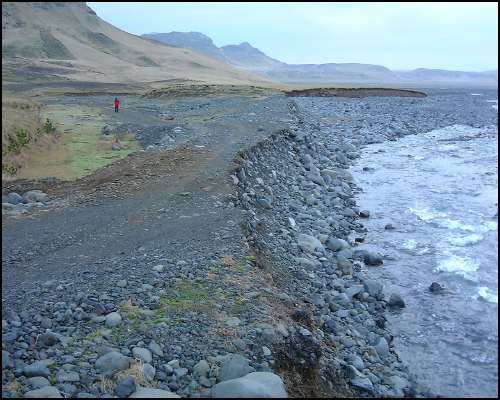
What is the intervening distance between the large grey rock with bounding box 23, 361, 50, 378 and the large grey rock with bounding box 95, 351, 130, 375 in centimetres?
54

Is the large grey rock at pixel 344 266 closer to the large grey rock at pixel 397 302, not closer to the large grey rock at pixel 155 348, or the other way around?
the large grey rock at pixel 397 302

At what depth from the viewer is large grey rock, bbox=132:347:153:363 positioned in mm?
5701

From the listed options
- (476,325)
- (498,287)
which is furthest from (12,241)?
(498,287)

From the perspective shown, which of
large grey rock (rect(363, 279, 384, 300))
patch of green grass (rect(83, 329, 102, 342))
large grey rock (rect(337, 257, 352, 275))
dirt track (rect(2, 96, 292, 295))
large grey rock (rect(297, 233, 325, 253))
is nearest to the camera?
patch of green grass (rect(83, 329, 102, 342))

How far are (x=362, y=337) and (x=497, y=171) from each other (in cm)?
1562

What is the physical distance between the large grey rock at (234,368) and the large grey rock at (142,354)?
0.89 meters

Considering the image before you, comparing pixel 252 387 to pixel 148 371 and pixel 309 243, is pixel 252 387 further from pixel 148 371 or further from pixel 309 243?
pixel 309 243

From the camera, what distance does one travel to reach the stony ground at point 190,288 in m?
5.62

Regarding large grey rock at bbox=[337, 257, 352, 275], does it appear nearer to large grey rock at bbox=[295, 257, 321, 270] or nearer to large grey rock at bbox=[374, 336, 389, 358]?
large grey rock at bbox=[295, 257, 321, 270]

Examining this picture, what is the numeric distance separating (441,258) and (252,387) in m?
7.43

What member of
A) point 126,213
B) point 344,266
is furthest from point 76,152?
point 344,266

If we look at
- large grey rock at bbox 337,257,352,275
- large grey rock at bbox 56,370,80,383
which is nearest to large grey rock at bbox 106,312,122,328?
large grey rock at bbox 56,370,80,383

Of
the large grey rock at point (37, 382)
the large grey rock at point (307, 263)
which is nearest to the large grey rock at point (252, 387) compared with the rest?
the large grey rock at point (37, 382)

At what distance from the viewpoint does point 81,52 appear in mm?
82438
